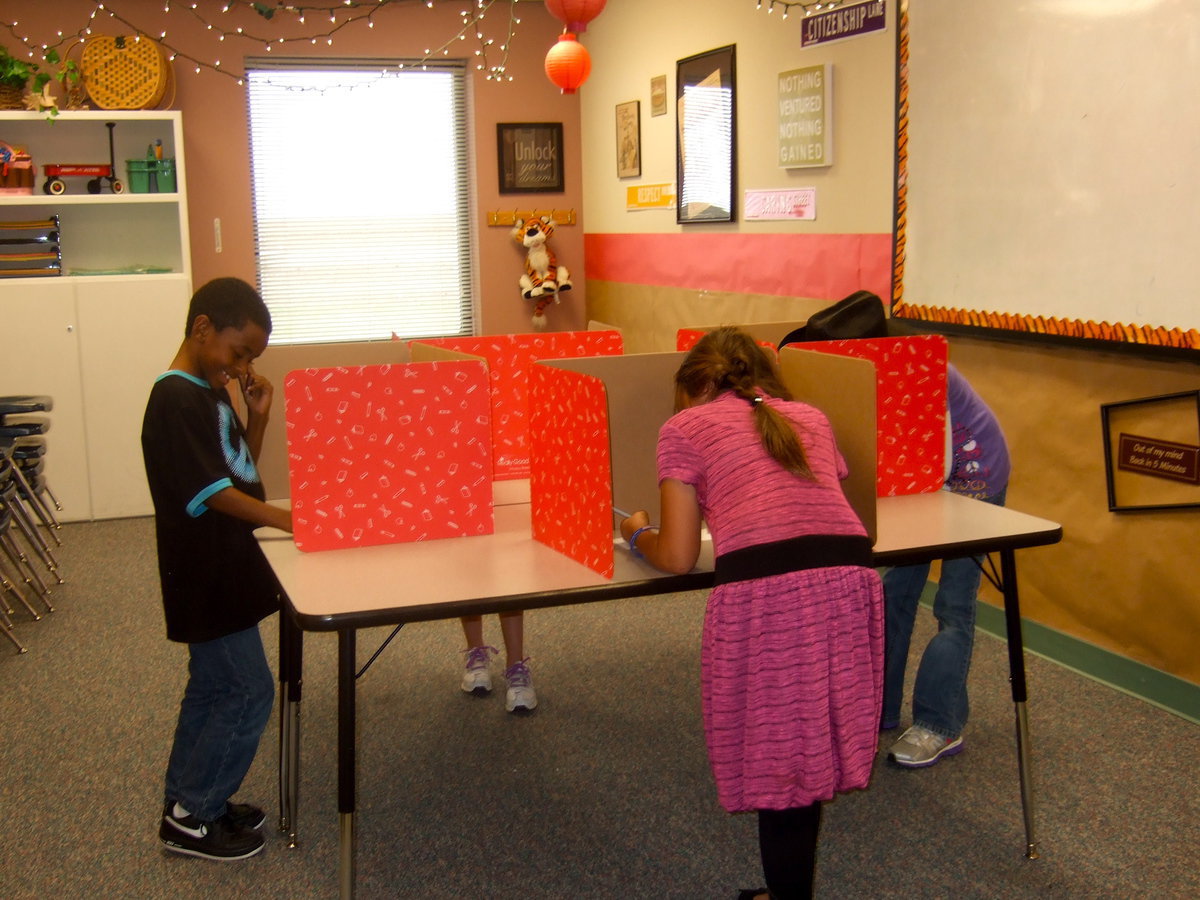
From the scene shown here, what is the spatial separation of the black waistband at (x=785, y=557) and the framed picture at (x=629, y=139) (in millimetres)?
4211

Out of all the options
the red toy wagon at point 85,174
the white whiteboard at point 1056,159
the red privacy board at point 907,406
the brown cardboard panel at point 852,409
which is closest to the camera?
the brown cardboard panel at point 852,409

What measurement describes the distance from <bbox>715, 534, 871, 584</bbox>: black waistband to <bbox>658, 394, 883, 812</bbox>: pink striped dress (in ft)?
0.03

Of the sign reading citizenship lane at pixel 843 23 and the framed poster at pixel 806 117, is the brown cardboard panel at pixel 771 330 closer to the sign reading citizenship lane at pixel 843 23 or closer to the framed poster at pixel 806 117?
the framed poster at pixel 806 117

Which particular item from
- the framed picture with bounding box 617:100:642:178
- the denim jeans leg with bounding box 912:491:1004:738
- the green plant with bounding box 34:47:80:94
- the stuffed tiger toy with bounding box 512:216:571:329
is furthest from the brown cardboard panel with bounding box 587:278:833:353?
the green plant with bounding box 34:47:80:94

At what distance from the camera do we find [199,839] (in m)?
2.32

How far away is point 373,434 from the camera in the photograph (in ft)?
7.29

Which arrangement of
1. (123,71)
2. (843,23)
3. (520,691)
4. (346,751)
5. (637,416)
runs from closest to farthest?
(346,751) → (637,416) → (520,691) → (843,23) → (123,71)

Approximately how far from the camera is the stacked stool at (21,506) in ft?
12.5

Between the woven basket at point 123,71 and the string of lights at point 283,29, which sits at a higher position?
the string of lights at point 283,29

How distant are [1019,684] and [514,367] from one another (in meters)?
1.55

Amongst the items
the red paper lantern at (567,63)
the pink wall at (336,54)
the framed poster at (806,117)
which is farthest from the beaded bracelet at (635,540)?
the pink wall at (336,54)

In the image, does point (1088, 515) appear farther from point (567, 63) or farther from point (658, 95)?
point (658, 95)

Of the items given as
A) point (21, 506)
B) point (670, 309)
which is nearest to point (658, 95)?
point (670, 309)

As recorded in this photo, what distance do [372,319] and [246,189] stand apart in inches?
40.0
